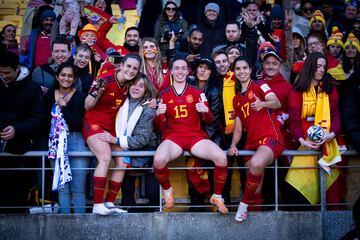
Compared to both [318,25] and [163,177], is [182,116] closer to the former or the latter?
[163,177]

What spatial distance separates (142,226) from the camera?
35.6ft

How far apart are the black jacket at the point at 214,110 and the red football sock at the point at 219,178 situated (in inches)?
31.8

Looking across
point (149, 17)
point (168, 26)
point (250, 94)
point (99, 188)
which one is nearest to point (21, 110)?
point (99, 188)

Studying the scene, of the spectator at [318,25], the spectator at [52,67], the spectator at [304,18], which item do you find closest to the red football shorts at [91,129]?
the spectator at [52,67]

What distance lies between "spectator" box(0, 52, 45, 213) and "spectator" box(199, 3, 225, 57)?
3.11 metres

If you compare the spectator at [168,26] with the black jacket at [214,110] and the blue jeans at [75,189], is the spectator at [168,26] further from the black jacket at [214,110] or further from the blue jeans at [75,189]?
the blue jeans at [75,189]

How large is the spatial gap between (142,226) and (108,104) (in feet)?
5.38

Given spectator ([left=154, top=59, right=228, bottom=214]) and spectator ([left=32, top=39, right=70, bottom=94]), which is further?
spectator ([left=32, top=39, right=70, bottom=94])

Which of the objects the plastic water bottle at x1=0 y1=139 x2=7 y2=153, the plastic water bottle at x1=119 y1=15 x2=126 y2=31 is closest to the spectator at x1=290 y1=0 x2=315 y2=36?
the plastic water bottle at x1=119 y1=15 x2=126 y2=31

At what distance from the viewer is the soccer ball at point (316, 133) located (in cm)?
1073

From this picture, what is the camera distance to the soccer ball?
1073cm

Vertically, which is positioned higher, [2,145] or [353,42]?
[353,42]

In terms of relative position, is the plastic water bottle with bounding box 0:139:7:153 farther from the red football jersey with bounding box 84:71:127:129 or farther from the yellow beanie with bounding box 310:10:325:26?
the yellow beanie with bounding box 310:10:325:26

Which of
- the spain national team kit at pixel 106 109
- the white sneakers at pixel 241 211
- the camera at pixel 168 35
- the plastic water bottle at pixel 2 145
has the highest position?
the camera at pixel 168 35
